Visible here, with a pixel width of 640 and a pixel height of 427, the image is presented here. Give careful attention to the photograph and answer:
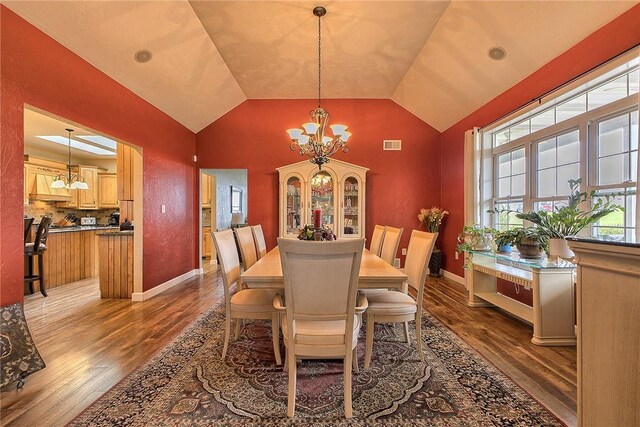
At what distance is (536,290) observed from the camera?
240 cm

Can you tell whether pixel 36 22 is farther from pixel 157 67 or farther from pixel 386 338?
pixel 386 338

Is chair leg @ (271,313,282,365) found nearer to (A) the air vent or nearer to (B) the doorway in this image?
(A) the air vent

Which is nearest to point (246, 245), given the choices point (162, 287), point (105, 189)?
point (162, 287)

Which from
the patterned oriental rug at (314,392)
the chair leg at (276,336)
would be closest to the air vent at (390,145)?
the patterned oriental rug at (314,392)

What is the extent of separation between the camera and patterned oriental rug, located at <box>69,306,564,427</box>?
152 cm

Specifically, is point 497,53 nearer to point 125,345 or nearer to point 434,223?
point 434,223

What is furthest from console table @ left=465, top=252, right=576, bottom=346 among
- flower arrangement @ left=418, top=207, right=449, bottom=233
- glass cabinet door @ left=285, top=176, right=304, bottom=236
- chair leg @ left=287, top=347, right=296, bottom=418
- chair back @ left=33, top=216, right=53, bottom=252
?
chair back @ left=33, top=216, right=53, bottom=252

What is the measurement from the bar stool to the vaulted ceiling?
82.7 inches

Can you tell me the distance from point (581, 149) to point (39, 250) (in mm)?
6046

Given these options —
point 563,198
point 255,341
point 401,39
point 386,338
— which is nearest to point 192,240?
point 255,341

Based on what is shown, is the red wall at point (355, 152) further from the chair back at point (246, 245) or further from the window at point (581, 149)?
the chair back at point (246, 245)

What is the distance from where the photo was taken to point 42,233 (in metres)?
3.71

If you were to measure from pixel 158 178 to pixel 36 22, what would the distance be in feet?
6.66

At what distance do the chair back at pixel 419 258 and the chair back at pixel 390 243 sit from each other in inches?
7.5
